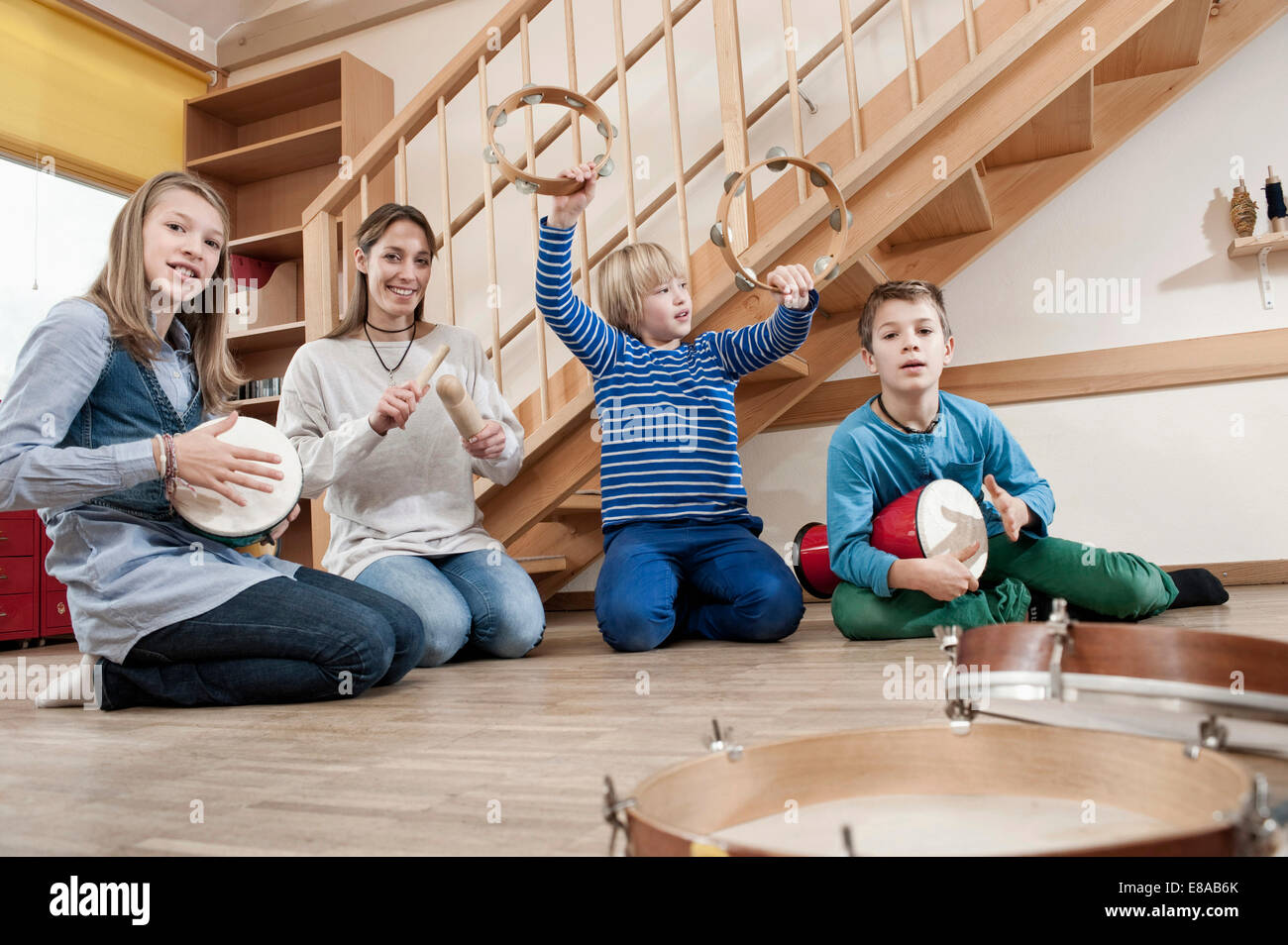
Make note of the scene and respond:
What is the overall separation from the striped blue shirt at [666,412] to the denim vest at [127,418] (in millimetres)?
864

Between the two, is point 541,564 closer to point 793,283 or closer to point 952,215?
point 793,283

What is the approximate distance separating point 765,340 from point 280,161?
2.82 metres

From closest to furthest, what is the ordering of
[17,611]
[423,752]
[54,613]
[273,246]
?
[423,752] < [17,611] < [54,613] < [273,246]

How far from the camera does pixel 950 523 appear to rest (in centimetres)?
188

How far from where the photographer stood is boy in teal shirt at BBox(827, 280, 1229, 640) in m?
1.90

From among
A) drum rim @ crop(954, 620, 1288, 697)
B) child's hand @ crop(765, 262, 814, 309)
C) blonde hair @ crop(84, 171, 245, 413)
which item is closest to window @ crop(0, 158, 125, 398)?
blonde hair @ crop(84, 171, 245, 413)

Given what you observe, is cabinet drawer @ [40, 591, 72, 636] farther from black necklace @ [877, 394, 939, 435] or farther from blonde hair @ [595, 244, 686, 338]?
black necklace @ [877, 394, 939, 435]

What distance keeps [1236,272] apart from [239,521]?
8.65 feet

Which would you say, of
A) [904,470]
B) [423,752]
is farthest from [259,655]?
[904,470]

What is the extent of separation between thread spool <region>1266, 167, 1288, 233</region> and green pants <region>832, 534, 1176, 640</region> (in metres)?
1.13
